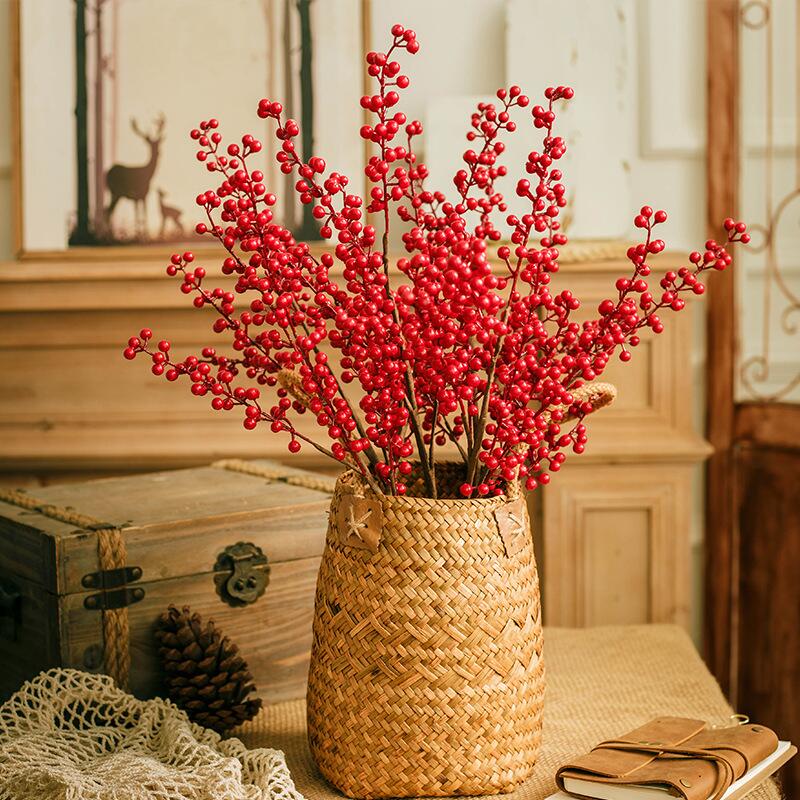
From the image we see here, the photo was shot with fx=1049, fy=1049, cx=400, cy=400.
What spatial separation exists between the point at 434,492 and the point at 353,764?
0.84 ft

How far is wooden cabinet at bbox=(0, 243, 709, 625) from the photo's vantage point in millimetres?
Answer: 1729

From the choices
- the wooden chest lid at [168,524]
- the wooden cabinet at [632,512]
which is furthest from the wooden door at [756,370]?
the wooden chest lid at [168,524]

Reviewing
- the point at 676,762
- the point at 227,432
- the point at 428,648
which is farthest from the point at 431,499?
the point at 227,432

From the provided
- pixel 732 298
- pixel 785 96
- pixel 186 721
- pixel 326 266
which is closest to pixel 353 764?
pixel 186 721

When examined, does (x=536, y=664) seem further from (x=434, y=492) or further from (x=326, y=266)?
(x=326, y=266)

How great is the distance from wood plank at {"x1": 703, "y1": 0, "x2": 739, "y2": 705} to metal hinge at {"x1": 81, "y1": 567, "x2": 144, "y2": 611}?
3.92ft

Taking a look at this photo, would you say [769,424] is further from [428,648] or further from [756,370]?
[428,648]

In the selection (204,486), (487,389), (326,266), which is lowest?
(204,486)

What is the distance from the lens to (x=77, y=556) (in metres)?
1.13

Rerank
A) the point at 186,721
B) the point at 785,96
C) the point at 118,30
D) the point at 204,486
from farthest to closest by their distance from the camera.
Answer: the point at 785,96 → the point at 118,30 → the point at 204,486 → the point at 186,721

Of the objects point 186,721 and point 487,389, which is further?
point 186,721

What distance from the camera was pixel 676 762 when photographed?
0.92 meters

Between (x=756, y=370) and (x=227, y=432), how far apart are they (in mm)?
990

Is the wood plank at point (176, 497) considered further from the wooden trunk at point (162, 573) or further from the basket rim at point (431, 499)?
the basket rim at point (431, 499)
